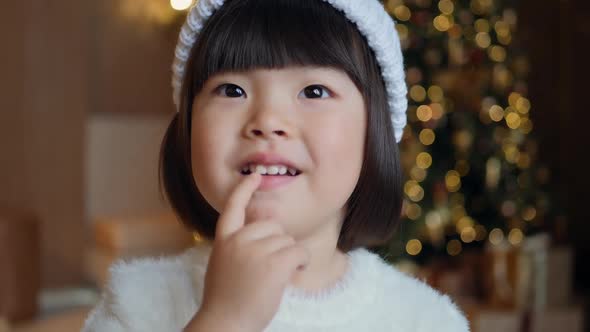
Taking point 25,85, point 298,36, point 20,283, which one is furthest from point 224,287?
point 25,85

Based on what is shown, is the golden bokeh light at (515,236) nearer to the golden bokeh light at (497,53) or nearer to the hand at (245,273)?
the golden bokeh light at (497,53)

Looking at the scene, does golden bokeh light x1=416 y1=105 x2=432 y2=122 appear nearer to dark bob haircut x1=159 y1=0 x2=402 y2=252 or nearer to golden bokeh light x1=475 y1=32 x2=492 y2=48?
golden bokeh light x1=475 y1=32 x2=492 y2=48

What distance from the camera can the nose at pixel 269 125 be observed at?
77 cm

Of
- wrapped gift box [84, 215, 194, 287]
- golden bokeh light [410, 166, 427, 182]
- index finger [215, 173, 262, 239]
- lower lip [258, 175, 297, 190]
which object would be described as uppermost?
lower lip [258, 175, 297, 190]

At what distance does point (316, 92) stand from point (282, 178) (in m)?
0.12

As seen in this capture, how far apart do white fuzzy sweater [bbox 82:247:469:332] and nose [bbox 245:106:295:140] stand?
0.78 ft

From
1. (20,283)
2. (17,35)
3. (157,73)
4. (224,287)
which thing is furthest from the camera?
(157,73)

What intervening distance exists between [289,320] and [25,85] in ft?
12.5

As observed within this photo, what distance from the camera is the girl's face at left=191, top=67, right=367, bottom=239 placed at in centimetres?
77

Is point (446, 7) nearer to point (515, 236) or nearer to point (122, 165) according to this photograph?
point (515, 236)

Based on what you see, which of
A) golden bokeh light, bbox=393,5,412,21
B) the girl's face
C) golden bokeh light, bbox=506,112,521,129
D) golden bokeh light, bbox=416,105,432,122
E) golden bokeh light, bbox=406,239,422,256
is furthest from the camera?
golden bokeh light, bbox=506,112,521,129

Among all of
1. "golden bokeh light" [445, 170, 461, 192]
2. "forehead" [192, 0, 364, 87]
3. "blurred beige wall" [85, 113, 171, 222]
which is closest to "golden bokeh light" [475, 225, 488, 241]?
"golden bokeh light" [445, 170, 461, 192]

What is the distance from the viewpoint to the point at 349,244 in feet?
3.39

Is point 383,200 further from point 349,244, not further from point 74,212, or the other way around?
point 74,212
